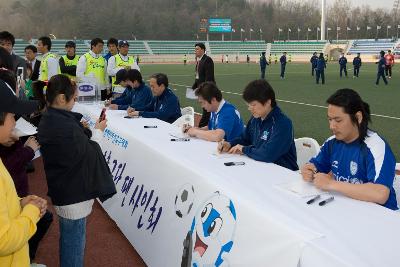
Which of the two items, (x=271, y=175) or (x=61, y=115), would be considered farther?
(x=271, y=175)

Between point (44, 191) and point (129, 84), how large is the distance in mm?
2239

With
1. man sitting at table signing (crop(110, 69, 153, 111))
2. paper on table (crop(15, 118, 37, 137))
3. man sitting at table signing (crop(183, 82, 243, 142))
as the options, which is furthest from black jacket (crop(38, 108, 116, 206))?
man sitting at table signing (crop(110, 69, 153, 111))

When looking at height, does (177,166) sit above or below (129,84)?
below

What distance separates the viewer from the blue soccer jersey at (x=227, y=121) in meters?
4.18

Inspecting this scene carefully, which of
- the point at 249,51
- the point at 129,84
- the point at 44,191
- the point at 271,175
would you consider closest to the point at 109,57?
the point at 129,84

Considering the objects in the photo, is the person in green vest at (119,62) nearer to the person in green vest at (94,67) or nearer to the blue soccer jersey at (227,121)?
the person in green vest at (94,67)

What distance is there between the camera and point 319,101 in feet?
44.5

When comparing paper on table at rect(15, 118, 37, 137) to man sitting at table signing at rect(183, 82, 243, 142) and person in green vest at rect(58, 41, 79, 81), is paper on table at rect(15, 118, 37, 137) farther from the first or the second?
person in green vest at rect(58, 41, 79, 81)

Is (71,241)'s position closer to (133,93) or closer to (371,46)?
(133,93)

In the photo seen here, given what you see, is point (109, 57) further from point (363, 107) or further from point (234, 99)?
point (363, 107)

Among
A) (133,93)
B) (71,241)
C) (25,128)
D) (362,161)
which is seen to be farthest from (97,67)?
(362,161)

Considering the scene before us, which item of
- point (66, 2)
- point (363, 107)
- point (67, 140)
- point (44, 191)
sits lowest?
point (44, 191)

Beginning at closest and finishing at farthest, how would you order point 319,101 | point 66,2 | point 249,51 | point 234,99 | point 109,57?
point 109,57 → point 319,101 → point 234,99 → point 249,51 → point 66,2

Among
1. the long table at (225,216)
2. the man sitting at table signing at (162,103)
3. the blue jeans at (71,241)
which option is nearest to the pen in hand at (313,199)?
the long table at (225,216)
